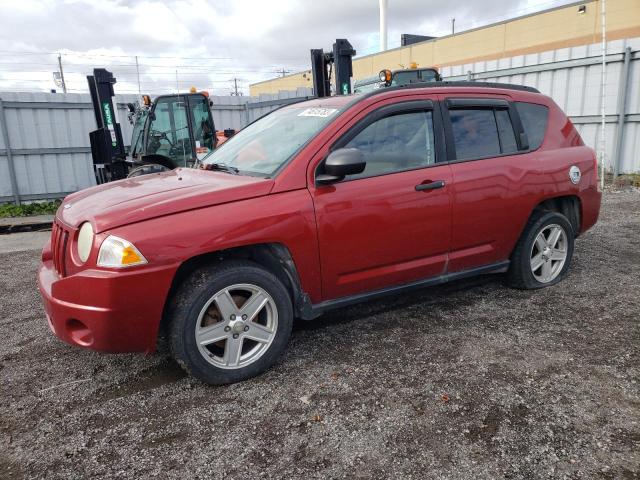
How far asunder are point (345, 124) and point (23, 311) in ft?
11.4

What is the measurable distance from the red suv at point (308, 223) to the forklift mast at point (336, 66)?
4.80 metres

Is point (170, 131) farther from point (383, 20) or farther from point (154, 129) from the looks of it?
point (383, 20)

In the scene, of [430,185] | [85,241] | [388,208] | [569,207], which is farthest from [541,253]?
[85,241]

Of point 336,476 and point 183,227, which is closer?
point 336,476

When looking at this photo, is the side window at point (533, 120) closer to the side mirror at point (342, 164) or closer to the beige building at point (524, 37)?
the side mirror at point (342, 164)

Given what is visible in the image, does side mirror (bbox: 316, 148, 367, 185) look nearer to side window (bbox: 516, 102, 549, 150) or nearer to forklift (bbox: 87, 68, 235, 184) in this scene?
side window (bbox: 516, 102, 549, 150)

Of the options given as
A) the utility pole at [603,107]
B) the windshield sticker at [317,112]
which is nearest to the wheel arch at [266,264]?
the windshield sticker at [317,112]

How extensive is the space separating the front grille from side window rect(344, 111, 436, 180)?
188 centimetres

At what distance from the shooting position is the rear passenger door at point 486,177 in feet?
12.1

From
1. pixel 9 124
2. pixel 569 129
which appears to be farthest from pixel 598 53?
pixel 9 124

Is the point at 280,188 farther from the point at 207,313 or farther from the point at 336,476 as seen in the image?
the point at 336,476

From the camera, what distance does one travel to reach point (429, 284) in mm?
3707

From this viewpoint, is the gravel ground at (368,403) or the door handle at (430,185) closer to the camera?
the gravel ground at (368,403)

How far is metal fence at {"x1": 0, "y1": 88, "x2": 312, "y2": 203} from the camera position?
11.7m
